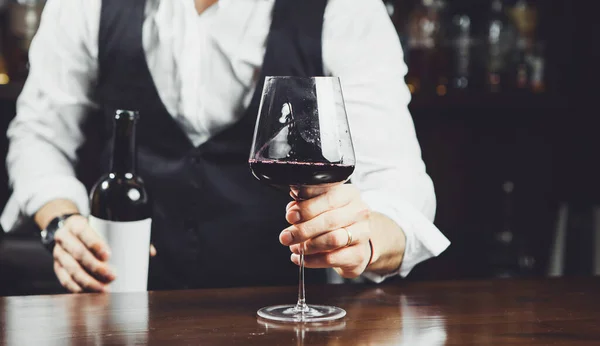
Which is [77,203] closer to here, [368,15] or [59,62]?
[59,62]

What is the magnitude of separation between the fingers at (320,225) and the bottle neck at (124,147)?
51 centimetres

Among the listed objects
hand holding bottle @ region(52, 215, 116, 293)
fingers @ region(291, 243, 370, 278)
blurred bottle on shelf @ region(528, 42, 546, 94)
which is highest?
blurred bottle on shelf @ region(528, 42, 546, 94)

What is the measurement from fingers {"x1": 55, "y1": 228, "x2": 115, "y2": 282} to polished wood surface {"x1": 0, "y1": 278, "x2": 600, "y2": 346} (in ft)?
0.89

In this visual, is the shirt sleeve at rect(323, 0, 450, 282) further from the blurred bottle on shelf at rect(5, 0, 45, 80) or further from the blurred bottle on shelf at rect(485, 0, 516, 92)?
the blurred bottle on shelf at rect(5, 0, 45, 80)

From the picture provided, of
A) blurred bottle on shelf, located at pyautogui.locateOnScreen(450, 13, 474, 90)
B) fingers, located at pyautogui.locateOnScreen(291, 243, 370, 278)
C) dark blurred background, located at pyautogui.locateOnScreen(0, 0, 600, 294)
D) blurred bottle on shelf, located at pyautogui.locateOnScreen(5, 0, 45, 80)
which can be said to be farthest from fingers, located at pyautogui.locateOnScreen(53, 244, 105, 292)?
blurred bottle on shelf, located at pyautogui.locateOnScreen(450, 13, 474, 90)

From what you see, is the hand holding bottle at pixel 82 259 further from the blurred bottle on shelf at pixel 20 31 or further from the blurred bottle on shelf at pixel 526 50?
the blurred bottle on shelf at pixel 526 50

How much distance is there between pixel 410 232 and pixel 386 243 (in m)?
0.08

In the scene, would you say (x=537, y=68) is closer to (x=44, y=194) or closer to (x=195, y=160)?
(x=195, y=160)

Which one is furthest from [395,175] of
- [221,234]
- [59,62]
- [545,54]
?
[545,54]

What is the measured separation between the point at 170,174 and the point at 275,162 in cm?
82

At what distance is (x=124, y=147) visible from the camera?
1.45 meters

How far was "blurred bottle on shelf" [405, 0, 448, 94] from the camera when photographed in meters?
2.31

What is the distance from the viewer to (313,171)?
981mm

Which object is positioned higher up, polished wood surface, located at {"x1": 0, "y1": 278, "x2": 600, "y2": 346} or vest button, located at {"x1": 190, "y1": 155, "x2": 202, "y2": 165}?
vest button, located at {"x1": 190, "y1": 155, "x2": 202, "y2": 165}
